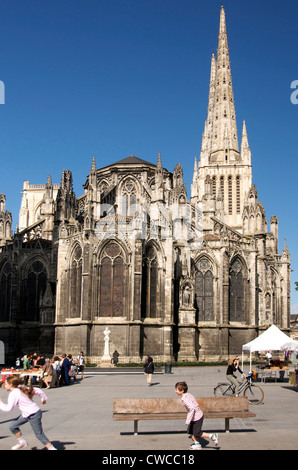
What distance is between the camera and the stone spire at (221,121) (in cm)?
8481

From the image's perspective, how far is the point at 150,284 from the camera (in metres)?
43.5

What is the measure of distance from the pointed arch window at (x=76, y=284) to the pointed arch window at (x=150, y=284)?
4.99 m

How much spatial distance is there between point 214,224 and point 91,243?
56.5ft

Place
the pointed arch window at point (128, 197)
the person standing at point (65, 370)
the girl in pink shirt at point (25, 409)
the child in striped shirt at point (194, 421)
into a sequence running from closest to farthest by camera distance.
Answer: the girl in pink shirt at point (25, 409)
the child in striped shirt at point (194, 421)
the person standing at point (65, 370)
the pointed arch window at point (128, 197)

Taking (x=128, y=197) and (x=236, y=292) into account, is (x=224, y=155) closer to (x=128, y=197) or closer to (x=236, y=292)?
(x=128, y=197)

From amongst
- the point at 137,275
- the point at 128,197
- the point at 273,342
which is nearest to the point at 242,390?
the point at 273,342

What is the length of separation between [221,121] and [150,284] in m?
49.1

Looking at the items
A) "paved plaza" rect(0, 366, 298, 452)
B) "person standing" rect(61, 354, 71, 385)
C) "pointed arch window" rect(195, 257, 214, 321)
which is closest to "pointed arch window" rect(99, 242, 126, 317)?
"pointed arch window" rect(195, 257, 214, 321)

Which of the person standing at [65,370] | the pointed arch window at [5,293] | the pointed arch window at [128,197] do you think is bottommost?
the person standing at [65,370]

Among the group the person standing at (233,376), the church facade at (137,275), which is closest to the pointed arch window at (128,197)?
the church facade at (137,275)

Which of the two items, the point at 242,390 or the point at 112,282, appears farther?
the point at 112,282

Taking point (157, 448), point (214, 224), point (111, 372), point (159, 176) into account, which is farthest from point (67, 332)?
point (157, 448)

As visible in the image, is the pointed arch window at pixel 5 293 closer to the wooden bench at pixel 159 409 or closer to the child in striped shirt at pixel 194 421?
the wooden bench at pixel 159 409
